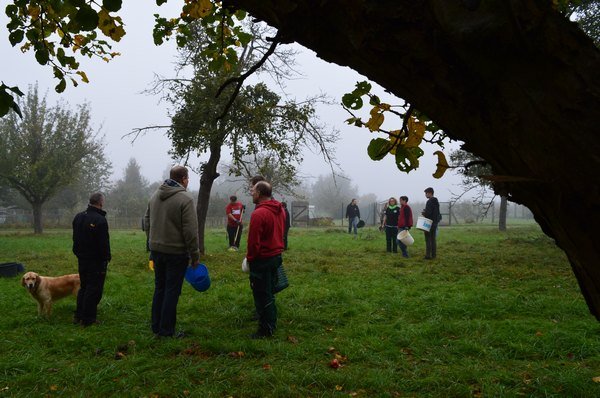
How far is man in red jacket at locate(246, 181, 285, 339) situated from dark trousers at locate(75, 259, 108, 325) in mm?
2136

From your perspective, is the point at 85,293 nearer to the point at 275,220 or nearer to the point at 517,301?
the point at 275,220

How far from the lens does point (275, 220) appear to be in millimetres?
5125

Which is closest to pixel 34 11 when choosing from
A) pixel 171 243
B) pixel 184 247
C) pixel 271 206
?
pixel 171 243

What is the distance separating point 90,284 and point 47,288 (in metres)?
0.91

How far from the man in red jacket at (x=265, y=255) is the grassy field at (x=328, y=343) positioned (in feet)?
0.96

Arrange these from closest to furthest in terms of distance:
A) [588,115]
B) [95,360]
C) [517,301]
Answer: [588,115] < [95,360] < [517,301]

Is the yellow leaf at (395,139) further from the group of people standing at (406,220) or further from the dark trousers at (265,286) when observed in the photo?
the group of people standing at (406,220)

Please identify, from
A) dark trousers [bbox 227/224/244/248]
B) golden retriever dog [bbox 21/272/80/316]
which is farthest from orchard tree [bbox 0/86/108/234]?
golden retriever dog [bbox 21/272/80/316]

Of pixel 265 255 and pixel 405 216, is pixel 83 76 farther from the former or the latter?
pixel 405 216

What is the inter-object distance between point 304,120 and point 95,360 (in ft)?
26.3

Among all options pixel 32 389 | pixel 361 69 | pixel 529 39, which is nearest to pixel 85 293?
pixel 32 389

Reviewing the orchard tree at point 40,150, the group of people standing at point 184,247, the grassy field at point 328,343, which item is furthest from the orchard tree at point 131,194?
the group of people standing at point 184,247

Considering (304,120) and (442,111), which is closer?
(442,111)

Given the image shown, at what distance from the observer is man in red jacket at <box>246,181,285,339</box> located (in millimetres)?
4953
